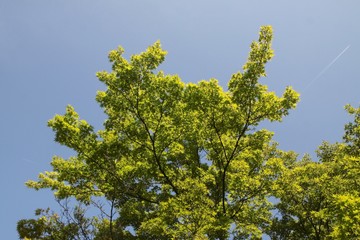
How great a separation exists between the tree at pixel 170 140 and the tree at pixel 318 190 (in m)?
2.33

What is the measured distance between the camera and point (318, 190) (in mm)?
18938

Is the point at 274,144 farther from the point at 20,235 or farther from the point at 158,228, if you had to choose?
the point at 20,235

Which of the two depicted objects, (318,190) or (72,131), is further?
(318,190)

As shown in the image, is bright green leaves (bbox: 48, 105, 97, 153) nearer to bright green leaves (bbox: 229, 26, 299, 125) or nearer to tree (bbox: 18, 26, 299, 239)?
tree (bbox: 18, 26, 299, 239)

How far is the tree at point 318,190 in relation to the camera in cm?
1602

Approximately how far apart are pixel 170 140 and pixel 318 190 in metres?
9.66

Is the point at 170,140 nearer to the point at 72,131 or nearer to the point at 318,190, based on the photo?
the point at 72,131

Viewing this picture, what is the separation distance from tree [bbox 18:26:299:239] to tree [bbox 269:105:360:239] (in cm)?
233

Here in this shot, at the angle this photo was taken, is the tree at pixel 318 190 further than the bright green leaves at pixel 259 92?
Yes

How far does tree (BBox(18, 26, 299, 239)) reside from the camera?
1405 centimetres

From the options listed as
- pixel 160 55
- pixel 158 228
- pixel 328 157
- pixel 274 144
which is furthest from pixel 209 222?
pixel 328 157

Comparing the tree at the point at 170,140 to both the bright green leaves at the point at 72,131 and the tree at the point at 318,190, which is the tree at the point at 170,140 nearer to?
the bright green leaves at the point at 72,131

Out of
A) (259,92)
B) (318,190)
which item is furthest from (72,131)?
(318,190)

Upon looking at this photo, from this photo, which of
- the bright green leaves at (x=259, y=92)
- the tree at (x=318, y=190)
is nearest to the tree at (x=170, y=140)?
the bright green leaves at (x=259, y=92)
